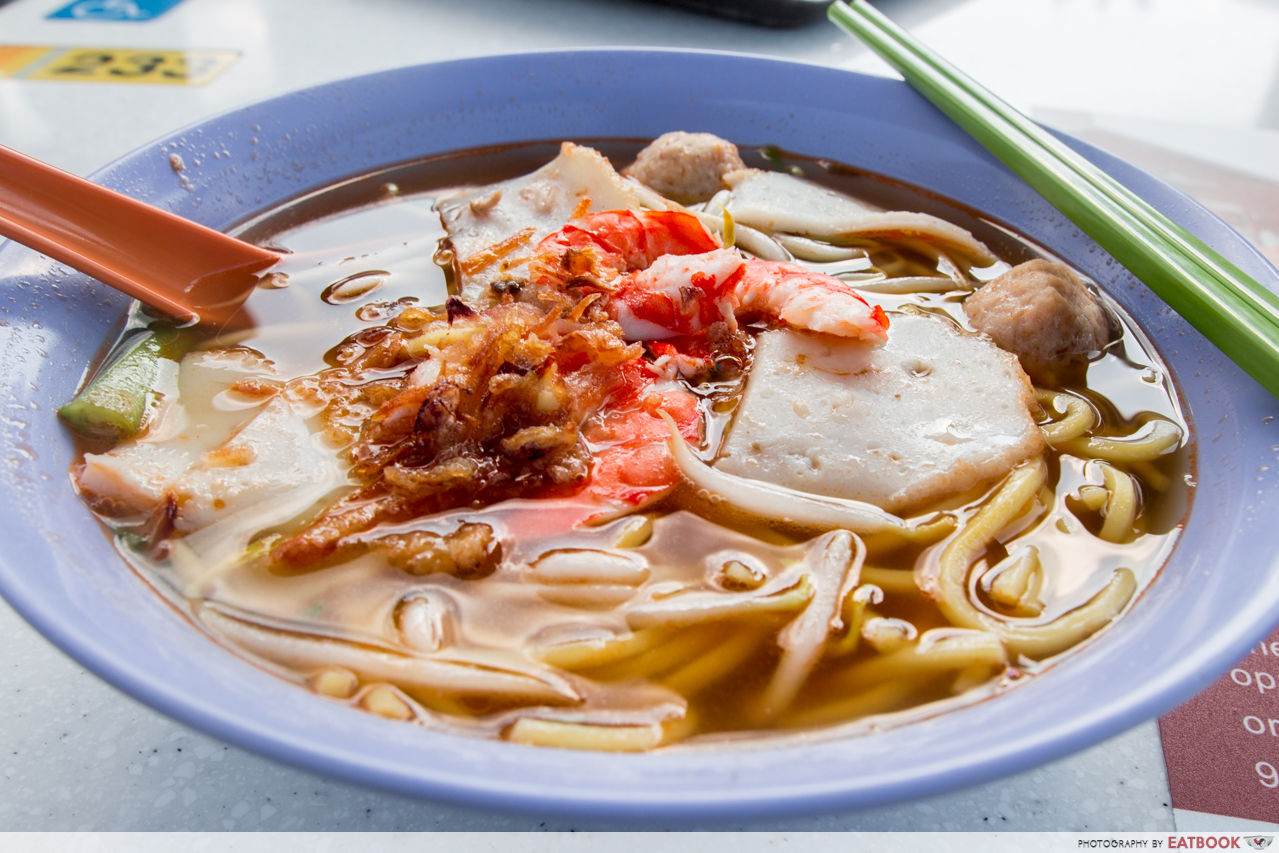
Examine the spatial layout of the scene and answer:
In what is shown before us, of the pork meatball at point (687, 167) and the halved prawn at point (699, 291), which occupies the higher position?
the pork meatball at point (687, 167)

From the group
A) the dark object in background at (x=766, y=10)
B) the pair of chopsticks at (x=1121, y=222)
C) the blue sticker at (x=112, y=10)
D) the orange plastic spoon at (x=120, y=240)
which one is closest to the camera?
the pair of chopsticks at (x=1121, y=222)

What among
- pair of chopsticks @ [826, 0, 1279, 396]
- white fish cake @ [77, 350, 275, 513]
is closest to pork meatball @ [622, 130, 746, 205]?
pair of chopsticks @ [826, 0, 1279, 396]

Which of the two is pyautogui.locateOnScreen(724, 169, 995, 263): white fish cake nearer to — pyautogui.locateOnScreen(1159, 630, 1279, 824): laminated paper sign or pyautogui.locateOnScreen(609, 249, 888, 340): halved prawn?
pyautogui.locateOnScreen(609, 249, 888, 340): halved prawn

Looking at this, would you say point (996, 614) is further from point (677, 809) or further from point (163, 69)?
point (163, 69)

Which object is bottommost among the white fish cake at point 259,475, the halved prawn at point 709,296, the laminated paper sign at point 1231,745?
the laminated paper sign at point 1231,745

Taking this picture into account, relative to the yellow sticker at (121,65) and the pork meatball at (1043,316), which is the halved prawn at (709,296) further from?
the yellow sticker at (121,65)

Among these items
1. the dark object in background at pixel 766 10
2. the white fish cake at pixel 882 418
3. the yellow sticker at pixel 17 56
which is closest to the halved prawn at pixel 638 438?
the white fish cake at pixel 882 418

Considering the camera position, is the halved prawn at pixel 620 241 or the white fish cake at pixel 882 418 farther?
the halved prawn at pixel 620 241
